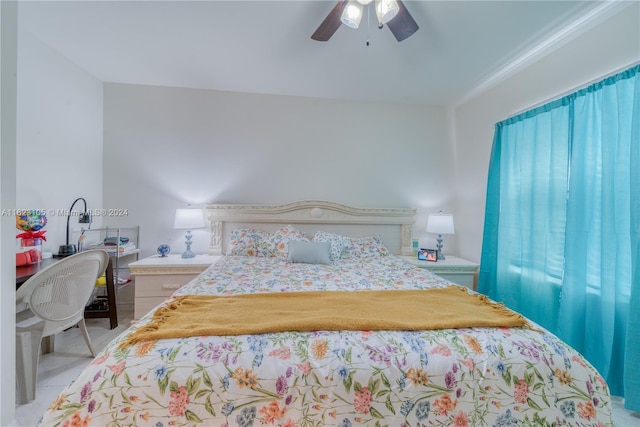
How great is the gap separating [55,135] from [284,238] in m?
2.33

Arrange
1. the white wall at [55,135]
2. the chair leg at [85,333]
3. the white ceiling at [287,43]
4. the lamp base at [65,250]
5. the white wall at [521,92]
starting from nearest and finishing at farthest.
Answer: the white wall at [521,92]
the white ceiling at [287,43]
the chair leg at [85,333]
the white wall at [55,135]
the lamp base at [65,250]

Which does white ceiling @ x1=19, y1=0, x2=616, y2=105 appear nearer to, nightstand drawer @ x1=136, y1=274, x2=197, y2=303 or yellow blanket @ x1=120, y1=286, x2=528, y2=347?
yellow blanket @ x1=120, y1=286, x2=528, y2=347

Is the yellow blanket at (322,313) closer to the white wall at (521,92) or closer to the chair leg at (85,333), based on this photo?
the chair leg at (85,333)

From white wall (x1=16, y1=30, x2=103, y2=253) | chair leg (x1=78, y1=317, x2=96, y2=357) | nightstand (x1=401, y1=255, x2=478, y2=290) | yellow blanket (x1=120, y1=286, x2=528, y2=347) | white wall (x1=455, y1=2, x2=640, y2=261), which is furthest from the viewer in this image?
nightstand (x1=401, y1=255, x2=478, y2=290)

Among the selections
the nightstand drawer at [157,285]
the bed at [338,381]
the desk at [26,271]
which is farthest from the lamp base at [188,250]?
the bed at [338,381]

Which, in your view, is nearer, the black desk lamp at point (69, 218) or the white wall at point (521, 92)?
the white wall at point (521, 92)

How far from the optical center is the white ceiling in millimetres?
1727

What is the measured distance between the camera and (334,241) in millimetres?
2676

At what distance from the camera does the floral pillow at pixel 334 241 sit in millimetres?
2566

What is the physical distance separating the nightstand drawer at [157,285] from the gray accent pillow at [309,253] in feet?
3.78

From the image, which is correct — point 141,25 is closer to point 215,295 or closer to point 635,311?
point 215,295

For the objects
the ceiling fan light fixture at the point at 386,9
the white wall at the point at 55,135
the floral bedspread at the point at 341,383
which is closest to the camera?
the floral bedspread at the point at 341,383

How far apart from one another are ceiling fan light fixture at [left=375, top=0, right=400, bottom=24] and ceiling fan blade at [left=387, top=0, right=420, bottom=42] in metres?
0.05

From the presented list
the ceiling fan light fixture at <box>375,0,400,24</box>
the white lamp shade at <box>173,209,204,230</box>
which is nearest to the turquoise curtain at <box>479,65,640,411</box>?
the ceiling fan light fixture at <box>375,0,400,24</box>
